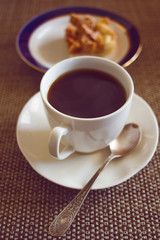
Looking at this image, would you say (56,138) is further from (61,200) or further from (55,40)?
(55,40)

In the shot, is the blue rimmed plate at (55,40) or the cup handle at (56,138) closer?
the cup handle at (56,138)

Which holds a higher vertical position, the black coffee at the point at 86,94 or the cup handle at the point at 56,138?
the black coffee at the point at 86,94

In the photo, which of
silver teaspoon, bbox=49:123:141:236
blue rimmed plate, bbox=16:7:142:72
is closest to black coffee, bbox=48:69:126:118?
silver teaspoon, bbox=49:123:141:236

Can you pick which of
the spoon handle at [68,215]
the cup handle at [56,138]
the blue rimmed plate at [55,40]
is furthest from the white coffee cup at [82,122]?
the blue rimmed plate at [55,40]

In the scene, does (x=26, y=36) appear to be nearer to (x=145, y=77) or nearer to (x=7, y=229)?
(x=145, y=77)

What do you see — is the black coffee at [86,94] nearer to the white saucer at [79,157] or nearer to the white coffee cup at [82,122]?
the white coffee cup at [82,122]

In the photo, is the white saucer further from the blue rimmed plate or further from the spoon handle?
the blue rimmed plate

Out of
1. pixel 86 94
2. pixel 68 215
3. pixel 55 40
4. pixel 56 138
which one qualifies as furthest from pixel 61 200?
pixel 55 40
